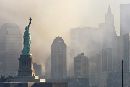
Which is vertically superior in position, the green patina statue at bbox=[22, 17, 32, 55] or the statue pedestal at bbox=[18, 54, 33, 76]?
the green patina statue at bbox=[22, 17, 32, 55]

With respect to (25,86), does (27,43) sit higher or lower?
higher

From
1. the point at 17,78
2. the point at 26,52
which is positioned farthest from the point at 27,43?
the point at 17,78

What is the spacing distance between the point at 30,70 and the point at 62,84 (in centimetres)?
721

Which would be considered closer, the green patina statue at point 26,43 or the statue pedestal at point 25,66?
the statue pedestal at point 25,66

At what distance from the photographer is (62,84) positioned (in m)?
95.6

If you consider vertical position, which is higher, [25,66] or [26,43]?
[26,43]

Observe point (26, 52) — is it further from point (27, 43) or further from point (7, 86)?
point (7, 86)

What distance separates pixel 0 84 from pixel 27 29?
40.7 feet

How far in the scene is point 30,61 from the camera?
99875 millimetres

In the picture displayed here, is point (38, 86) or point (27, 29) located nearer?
point (38, 86)

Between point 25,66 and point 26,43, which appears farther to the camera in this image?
point 26,43

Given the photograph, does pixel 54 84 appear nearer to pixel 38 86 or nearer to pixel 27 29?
pixel 38 86

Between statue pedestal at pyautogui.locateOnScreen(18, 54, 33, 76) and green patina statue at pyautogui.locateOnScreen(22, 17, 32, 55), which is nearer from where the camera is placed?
statue pedestal at pyautogui.locateOnScreen(18, 54, 33, 76)

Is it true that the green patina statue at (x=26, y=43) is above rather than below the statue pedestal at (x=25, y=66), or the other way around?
above
